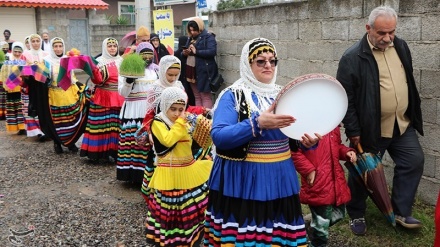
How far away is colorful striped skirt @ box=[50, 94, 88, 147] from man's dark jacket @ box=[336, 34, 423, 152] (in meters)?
5.26

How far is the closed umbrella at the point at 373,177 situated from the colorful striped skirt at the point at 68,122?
5377 millimetres

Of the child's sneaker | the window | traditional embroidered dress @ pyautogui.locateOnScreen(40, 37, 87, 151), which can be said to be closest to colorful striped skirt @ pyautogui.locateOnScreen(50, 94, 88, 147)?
traditional embroidered dress @ pyautogui.locateOnScreen(40, 37, 87, 151)

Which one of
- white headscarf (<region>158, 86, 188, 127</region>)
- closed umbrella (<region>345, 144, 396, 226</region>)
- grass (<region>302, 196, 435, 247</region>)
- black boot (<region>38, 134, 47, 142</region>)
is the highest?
white headscarf (<region>158, 86, 188, 127</region>)

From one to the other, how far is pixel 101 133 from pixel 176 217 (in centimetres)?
362

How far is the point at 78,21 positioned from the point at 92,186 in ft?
53.5

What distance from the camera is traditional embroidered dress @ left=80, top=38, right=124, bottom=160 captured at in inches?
286

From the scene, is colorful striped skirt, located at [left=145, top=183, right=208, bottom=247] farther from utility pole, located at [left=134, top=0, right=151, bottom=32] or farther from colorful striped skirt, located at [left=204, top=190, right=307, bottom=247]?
Answer: utility pole, located at [left=134, top=0, right=151, bottom=32]

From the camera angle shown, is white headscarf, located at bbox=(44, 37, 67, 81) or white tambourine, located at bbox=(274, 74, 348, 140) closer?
white tambourine, located at bbox=(274, 74, 348, 140)

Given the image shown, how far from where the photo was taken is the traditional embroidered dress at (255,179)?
3.16 m

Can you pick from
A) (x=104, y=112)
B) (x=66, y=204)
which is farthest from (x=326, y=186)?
(x=104, y=112)

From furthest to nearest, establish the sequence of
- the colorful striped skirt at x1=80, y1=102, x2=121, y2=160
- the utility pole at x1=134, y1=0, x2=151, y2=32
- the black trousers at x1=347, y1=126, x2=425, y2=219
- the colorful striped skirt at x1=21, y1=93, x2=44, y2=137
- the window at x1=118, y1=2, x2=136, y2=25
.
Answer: the window at x1=118, y1=2, x2=136, y2=25
the colorful striped skirt at x1=21, y1=93, x2=44, y2=137
the utility pole at x1=134, y1=0, x2=151, y2=32
the colorful striped skirt at x1=80, y1=102, x2=121, y2=160
the black trousers at x1=347, y1=126, x2=425, y2=219

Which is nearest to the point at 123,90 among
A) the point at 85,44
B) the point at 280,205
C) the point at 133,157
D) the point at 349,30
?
the point at 133,157

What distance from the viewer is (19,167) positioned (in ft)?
26.4

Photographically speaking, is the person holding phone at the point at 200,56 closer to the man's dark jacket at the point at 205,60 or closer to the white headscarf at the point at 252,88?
the man's dark jacket at the point at 205,60
